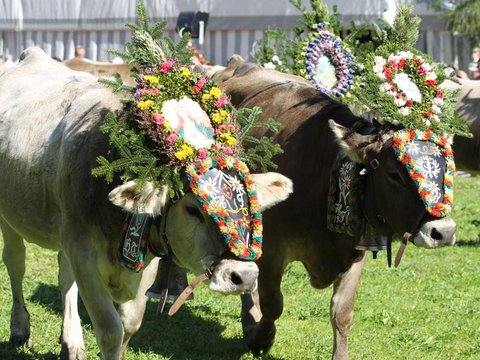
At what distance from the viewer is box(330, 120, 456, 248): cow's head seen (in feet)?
17.3

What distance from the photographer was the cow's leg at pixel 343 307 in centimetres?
593

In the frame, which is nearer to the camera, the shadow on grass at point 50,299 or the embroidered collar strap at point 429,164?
the embroidered collar strap at point 429,164

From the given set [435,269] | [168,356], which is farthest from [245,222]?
[435,269]

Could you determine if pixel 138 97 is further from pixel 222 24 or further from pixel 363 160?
pixel 222 24

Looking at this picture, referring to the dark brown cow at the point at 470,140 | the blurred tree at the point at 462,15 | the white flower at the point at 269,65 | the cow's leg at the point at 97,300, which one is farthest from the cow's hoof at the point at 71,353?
the blurred tree at the point at 462,15

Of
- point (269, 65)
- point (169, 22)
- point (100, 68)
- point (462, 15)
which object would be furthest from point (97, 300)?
point (169, 22)

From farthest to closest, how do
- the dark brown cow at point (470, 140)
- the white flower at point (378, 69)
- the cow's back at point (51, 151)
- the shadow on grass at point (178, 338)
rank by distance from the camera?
the dark brown cow at point (470, 140), the shadow on grass at point (178, 338), the white flower at point (378, 69), the cow's back at point (51, 151)

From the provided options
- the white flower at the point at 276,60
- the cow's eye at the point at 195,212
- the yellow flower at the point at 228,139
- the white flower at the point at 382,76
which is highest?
the white flower at the point at 382,76

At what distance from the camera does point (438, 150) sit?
5492 millimetres

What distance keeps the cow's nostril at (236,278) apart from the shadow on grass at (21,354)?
2401 millimetres

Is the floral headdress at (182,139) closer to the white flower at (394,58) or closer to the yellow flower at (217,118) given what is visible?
the yellow flower at (217,118)

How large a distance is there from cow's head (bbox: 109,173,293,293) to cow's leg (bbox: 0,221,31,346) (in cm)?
213

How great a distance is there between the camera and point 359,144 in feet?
18.6

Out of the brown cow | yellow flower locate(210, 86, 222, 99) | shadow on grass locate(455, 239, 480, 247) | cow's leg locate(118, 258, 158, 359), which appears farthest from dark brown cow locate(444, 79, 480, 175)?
yellow flower locate(210, 86, 222, 99)
